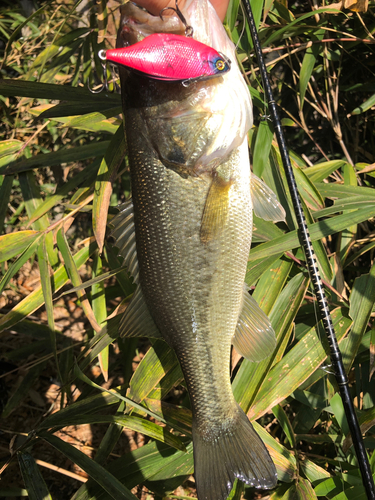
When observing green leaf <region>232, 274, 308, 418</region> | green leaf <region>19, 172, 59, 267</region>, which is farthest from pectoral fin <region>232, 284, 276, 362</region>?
green leaf <region>19, 172, 59, 267</region>

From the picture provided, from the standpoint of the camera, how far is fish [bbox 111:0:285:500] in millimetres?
1409

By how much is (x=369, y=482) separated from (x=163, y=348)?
40.7 inches

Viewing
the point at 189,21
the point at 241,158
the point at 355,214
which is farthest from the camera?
the point at 355,214

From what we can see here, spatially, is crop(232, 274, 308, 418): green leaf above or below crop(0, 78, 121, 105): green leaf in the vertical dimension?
below

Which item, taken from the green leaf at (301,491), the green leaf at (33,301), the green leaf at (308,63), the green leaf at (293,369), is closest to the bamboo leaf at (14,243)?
the green leaf at (33,301)

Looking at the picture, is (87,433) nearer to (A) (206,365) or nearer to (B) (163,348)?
(B) (163,348)

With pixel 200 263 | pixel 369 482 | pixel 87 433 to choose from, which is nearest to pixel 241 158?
pixel 200 263

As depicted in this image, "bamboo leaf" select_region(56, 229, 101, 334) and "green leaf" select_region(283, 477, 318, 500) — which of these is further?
"bamboo leaf" select_region(56, 229, 101, 334)

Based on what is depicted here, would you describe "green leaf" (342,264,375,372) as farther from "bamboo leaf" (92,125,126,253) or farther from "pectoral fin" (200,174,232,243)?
"bamboo leaf" (92,125,126,253)

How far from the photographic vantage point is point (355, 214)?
5.89 feet

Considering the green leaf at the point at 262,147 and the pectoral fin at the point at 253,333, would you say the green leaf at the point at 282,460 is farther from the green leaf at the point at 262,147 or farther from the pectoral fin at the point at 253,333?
the green leaf at the point at 262,147

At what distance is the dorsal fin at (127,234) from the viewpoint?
1599 millimetres

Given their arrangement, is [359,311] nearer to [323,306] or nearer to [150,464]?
[323,306]

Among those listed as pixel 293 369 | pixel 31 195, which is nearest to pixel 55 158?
pixel 31 195
